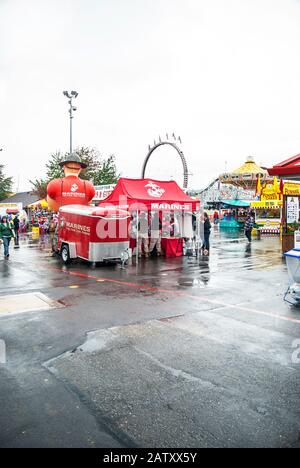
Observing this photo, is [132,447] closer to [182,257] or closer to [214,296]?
[214,296]

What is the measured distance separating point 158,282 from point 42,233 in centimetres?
2237

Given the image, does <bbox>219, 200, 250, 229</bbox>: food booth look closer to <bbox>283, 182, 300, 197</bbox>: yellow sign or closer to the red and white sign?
<bbox>283, 182, 300, 197</bbox>: yellow sign

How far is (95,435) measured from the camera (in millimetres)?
3129

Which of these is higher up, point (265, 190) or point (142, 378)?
point (265, 190)

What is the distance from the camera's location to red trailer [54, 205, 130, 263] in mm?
12805

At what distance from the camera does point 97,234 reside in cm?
1282

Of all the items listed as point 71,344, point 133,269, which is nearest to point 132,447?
point 71,344

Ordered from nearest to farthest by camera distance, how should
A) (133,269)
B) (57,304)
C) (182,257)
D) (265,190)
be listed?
(57,304) → (133,269) → (182,257) → (265,190)

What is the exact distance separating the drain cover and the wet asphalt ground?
0.24m

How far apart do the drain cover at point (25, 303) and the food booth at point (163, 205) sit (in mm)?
7096

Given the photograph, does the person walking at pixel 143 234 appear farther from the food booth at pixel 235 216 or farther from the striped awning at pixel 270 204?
the food booth at pixel 235 216

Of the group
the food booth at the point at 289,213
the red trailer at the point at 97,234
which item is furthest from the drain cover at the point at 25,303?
the food booth at the point at 289,213

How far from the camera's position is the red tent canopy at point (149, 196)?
14859 millimetres

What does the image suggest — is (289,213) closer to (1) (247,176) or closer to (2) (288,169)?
(2) (288,169)
